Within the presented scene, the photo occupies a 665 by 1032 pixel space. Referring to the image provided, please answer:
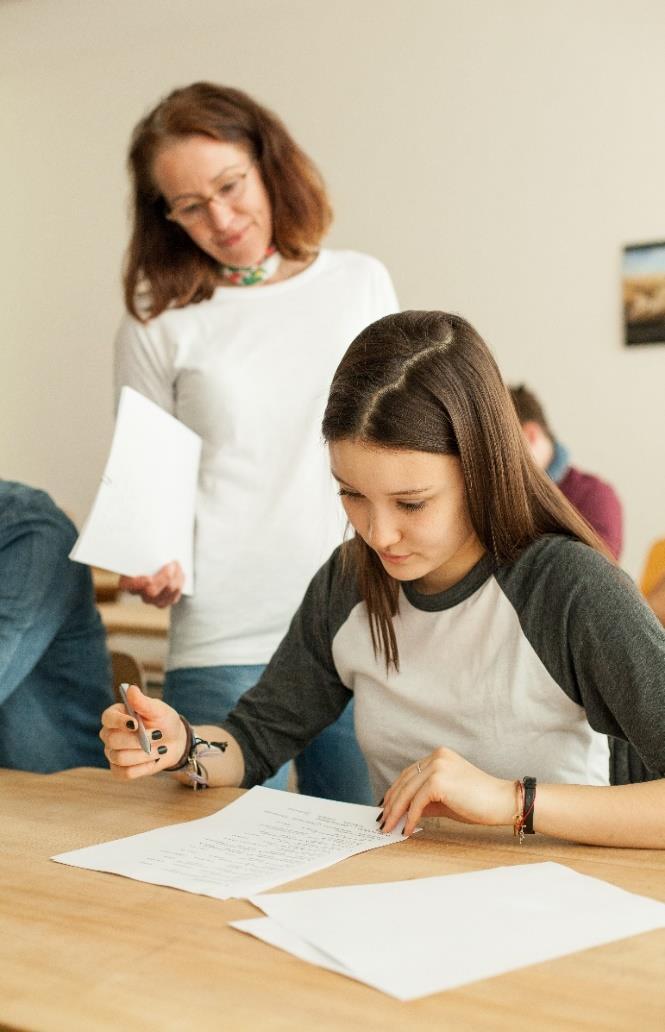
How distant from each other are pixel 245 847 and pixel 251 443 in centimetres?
77

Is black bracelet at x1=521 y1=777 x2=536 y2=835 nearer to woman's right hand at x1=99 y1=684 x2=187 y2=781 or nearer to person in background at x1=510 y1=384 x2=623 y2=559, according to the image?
woman's right hand at x1=99 y1=684 x2=187 y2=781

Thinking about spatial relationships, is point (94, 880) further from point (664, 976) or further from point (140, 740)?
point (664, 976)

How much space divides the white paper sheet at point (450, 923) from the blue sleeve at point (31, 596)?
802 millimetres

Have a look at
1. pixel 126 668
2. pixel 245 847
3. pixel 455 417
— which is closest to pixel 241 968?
pixel 245 847

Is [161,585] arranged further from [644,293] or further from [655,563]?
[644,293]

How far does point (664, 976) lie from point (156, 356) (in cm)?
129

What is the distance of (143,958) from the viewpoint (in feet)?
2.89

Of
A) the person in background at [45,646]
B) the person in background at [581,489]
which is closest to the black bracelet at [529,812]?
the person in background at [45,646]

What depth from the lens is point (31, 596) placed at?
1.71 m

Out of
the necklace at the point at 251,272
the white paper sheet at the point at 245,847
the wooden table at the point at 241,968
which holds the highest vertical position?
the necklace at the point at 251,272

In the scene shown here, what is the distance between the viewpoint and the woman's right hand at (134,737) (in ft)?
4.32

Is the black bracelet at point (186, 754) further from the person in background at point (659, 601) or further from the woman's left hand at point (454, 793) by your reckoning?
the person in background at point (659, 601)

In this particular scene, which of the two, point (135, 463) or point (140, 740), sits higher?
point (135, 463)

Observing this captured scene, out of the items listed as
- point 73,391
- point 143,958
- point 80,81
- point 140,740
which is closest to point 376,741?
point 140,740
